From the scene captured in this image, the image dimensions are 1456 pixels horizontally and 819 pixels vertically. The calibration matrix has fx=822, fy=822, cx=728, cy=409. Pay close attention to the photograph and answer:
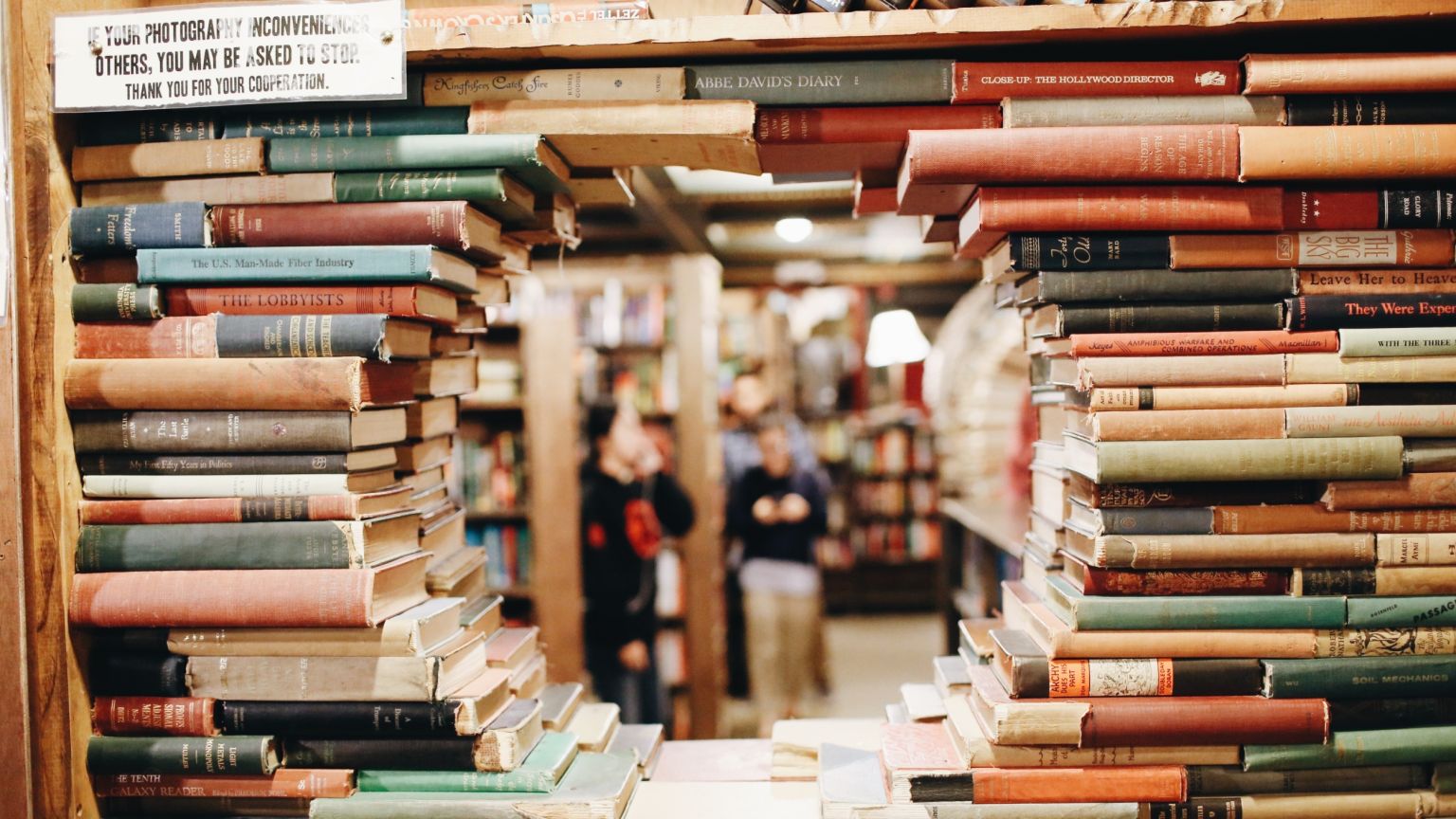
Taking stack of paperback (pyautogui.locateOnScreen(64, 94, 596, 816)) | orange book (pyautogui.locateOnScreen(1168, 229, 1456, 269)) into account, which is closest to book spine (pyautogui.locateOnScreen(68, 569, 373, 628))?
stack of paperback (pyautogui.locateOnScreen(64, 94, 596, 816))

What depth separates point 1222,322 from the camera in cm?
117

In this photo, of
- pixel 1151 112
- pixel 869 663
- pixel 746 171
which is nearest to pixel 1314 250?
pixel 1151 112

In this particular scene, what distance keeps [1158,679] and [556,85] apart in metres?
1.22

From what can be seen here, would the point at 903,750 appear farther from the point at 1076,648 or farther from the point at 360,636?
the point at 360,636

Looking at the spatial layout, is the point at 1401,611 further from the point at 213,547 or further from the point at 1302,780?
the point at 213,547

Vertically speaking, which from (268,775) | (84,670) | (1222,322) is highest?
(1222,322)

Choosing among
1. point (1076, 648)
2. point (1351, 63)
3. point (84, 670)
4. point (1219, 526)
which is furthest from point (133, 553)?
point (1351, 63)

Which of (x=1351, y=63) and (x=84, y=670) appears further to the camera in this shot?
(x=84, y=670)

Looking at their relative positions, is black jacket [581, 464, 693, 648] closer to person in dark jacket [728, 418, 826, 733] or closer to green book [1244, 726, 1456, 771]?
person in dark jacket [728, 418, 826, 733]

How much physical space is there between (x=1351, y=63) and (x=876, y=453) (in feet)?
19.3

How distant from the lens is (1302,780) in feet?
3.85

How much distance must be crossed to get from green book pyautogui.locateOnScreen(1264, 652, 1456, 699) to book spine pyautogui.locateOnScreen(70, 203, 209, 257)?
1.67 m

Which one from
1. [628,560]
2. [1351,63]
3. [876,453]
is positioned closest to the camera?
[1351,63]

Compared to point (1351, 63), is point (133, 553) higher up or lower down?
lower down
